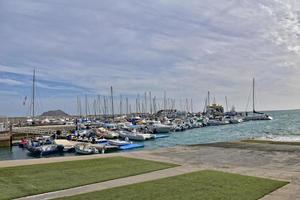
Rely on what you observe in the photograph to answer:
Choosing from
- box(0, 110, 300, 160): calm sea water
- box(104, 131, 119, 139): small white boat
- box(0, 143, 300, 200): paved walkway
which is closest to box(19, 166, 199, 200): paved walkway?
box(0, 143, 300, 200): paved walkway

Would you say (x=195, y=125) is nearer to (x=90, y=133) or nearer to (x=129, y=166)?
(x=90, y=133)

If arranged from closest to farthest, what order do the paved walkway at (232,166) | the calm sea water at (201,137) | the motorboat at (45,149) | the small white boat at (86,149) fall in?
the paved walkway at (232,166) < the small white boat at (86,149) < the motorboat at (45,149) < the calm sea water at (201,137)

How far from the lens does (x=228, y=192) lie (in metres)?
10.7

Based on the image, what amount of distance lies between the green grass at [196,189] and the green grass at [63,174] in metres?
1.82

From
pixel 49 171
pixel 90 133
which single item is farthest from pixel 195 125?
pixel 49 171

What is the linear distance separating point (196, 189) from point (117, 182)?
9.76 ft

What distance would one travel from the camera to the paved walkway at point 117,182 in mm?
10688

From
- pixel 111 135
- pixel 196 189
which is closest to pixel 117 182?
pixel 196 189

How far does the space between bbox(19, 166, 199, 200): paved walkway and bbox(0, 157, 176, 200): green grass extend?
0.44 meters

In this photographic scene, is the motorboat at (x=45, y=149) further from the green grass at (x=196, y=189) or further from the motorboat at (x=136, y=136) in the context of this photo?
the green grass at (x=196, y=189)

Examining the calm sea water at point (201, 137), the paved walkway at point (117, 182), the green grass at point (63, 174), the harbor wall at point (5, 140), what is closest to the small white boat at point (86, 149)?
the calm sea water at point (201, 137)

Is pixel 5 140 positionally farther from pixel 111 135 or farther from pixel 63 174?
pixel 63 174

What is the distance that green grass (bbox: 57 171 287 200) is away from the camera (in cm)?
1022

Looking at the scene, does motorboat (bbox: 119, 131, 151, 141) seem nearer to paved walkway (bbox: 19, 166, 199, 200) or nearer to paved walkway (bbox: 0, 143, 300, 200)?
paved walkway (bbox: 0, 143, 300, 200)
